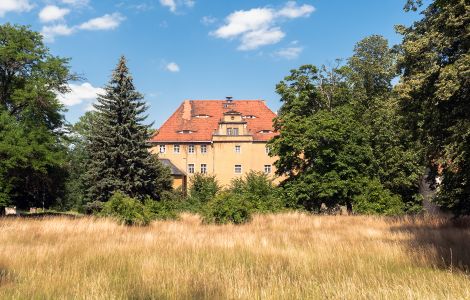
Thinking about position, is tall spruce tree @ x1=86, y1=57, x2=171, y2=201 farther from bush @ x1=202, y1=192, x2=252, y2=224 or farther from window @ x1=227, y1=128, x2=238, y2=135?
window @ x1=227, y1=128, x2=238, y2=135

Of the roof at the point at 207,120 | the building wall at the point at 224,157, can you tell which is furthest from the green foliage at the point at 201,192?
the roof at the point at 207,120

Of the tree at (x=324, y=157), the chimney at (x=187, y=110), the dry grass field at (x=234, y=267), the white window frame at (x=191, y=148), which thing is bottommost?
the dry grass field at (x=234, y=267)

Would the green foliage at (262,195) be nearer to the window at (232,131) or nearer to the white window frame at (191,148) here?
the window at (232,131)

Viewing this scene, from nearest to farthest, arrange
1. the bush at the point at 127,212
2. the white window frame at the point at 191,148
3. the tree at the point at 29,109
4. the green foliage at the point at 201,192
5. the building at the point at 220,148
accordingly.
→ 1. the bush at the point at 127,212
2. the tree at the point at 29,109
3. the green foliage at the point at 201,192
4. the building at the point at 220,148
5. the white window frame at the point at 191,148

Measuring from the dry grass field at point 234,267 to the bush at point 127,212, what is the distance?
14.5ft

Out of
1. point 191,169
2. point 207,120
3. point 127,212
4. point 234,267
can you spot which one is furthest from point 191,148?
point 234,267

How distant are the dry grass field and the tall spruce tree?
13723 millimetres

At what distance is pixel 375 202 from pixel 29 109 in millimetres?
24675

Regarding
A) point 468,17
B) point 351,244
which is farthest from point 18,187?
point 468,17

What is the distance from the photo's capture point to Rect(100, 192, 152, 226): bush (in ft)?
58.0

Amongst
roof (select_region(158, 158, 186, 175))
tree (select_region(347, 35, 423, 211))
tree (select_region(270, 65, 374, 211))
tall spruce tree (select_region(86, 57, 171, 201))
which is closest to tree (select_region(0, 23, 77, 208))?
tall spruce tree (select_region(86, 57, 171, 201))

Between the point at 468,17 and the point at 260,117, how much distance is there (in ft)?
148

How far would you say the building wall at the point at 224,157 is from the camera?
52.2m

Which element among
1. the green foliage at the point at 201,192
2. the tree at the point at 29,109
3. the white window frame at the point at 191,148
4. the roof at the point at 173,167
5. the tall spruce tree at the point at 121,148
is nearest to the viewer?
the tree at the point at 29,109
